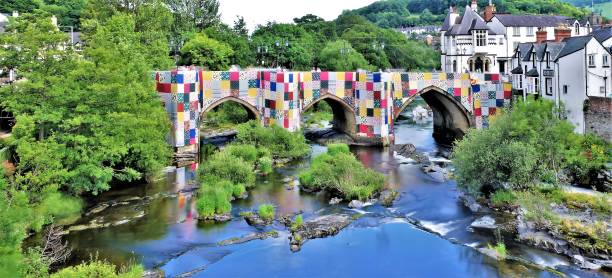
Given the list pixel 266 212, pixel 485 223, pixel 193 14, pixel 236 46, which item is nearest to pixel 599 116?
pixel 485 223

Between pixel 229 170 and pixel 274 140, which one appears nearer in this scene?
pixel 229 170

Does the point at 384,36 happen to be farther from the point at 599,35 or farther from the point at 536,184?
the point at 536,184

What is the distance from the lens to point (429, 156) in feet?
132

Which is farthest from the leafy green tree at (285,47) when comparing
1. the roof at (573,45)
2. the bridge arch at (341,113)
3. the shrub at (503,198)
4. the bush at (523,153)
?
the shrub at (503,198)

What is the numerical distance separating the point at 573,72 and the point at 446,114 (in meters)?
14.6

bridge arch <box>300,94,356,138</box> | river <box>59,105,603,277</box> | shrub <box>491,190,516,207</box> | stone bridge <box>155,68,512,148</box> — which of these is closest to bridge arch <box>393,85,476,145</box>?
stone bridge <box>155,68,512,148</box>

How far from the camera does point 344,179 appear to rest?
29750 millimetres

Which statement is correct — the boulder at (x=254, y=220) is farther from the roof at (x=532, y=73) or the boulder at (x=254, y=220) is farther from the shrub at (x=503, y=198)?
the roof at (x=532, y=73)

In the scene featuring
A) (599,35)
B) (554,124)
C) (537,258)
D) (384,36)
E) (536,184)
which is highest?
(384,36)

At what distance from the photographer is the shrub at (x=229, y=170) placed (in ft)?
101

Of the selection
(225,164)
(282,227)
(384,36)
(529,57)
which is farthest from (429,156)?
(384,36)

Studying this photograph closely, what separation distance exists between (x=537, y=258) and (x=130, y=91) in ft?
65.3

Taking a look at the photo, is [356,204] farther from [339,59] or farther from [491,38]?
[339,59]

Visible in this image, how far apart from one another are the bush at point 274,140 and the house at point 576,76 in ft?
50.4
